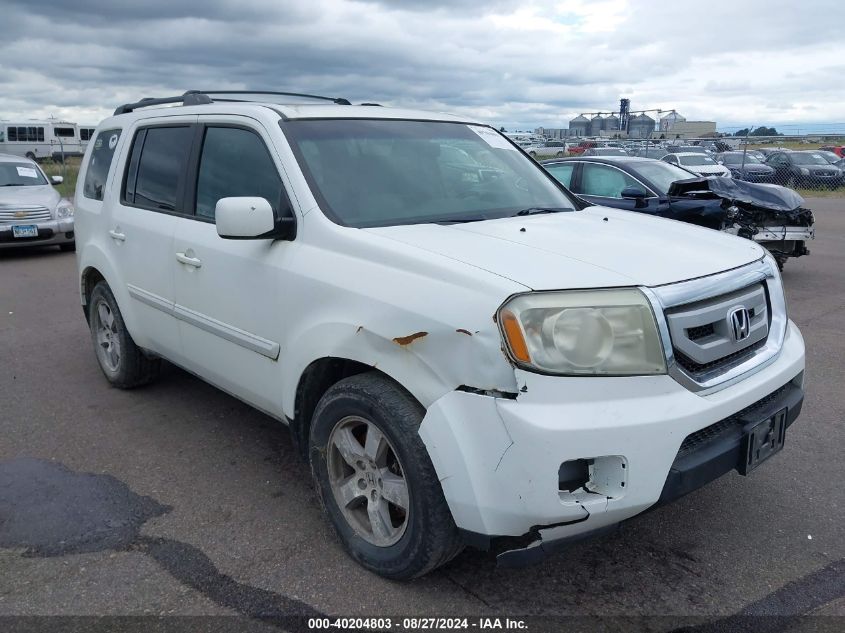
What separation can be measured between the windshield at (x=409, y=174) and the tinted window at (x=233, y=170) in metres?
0.20

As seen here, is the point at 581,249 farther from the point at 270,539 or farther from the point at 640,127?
the point at 640,127

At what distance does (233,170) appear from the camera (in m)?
3.92

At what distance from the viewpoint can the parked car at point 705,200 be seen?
8984 mm

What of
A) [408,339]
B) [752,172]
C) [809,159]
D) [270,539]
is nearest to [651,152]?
[752,172]

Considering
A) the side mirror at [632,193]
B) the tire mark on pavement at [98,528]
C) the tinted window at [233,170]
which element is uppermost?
the tinted window at [233,170]

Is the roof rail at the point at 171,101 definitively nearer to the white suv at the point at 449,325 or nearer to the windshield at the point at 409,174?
the white suv at the point at 449,325

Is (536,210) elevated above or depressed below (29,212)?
above

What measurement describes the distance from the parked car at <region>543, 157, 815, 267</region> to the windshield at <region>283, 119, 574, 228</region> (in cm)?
465

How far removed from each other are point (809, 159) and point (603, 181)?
2051 centimetres

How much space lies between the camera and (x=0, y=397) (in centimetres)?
537

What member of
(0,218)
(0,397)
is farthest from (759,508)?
(0,218)

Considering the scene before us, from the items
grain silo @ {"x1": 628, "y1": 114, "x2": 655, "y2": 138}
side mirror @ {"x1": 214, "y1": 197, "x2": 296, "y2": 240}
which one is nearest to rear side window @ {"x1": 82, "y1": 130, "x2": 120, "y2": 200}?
side mirror @ {"x1": 214, "y1": 197, "x2": 296, "y2": 240}

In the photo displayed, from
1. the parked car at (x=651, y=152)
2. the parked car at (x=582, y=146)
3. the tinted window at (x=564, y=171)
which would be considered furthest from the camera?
the parked car at (x=582, y=146)

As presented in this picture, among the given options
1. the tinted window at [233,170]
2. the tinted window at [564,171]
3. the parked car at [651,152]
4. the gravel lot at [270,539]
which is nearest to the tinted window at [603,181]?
the tinted window at [564,171]
